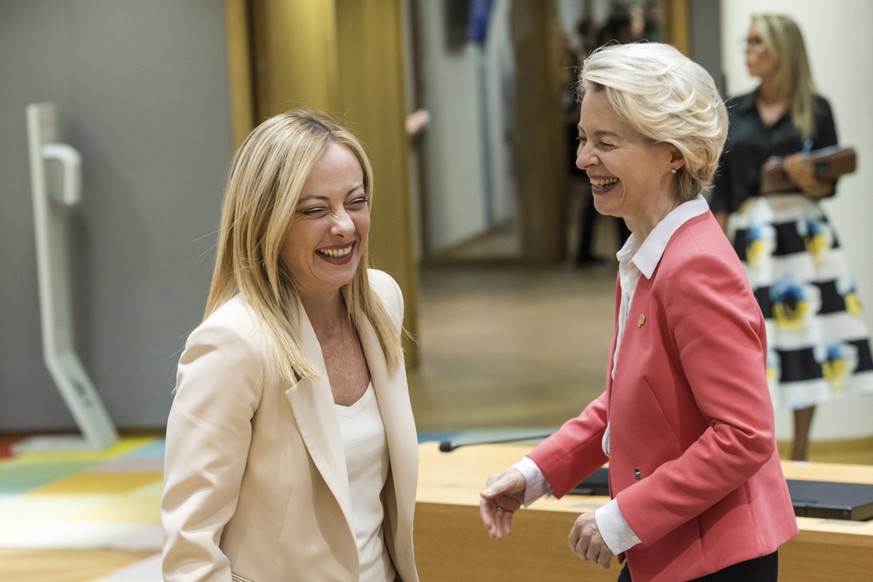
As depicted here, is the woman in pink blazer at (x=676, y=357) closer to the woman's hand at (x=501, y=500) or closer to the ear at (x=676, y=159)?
the ear at (x=676, y=159)

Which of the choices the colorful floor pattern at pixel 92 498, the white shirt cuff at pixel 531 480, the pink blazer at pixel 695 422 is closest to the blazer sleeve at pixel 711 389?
the pink blazer at pixel 695 422

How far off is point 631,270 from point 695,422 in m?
0.27

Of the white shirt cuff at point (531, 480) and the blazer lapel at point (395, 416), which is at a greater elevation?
the blazer lapel at point (395, 416)

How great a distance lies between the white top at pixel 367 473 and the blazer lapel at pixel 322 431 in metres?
0.07

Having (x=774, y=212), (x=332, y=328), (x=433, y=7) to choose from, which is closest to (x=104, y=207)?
(x=774, y=212)

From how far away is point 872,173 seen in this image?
5535 mm

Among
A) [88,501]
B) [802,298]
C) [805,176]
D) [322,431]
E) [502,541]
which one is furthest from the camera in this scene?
[88,501]

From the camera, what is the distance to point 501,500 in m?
2.25

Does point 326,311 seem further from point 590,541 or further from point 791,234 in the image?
point 791,234

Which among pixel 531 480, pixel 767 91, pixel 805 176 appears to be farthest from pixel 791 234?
pixel 531 480

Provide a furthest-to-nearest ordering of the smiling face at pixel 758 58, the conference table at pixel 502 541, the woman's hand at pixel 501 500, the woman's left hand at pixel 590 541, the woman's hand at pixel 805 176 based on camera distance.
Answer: the smiling face at pixel 758 58 → the woman's hand at pixel 805 176 → the conference table at pixel 502 541 → the woman's hand at pixel 501 500 → the woman's left hand at pixel 590 541

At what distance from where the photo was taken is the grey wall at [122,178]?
21.4 feet

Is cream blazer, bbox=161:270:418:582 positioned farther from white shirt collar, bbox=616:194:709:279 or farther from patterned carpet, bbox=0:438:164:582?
patterned carpet, bbox=0:438:164:582

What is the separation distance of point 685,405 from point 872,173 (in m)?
4.06
